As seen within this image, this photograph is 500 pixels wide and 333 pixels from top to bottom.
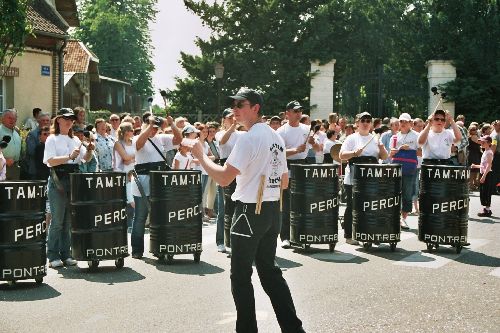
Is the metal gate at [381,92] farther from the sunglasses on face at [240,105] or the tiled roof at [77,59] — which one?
the tiled roof at [77,59]

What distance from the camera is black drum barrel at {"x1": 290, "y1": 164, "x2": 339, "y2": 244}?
35.0ft

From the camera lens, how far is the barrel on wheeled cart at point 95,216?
9.24m

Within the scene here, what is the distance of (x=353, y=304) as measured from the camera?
7.55 m

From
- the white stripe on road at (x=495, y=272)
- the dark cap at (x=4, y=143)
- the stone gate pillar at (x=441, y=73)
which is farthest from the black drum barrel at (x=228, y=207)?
the stone gate pillar at (x=441, y=73)

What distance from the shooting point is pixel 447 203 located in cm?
1077

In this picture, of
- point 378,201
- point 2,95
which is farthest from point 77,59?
point 378,201

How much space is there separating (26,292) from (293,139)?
4.49 meters

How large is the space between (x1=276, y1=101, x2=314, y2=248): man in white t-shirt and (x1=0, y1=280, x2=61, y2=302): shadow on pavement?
3889 millimetres

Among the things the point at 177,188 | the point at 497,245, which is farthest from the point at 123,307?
the point at 497,245

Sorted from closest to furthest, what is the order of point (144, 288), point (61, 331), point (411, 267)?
point (61, 331), point (144, 288), point (411, 267)

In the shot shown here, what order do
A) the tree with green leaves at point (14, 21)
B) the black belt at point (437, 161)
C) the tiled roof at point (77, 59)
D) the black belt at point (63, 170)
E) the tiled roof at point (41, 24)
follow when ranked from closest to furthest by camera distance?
1. the black belt at point (63, 170)
2. the black belt at point (437, 161)
3. the tree with green leaves at point (14, 21)
4. the tiled roof at point (41, 24)
5. the tiled roof at point (77, 59)

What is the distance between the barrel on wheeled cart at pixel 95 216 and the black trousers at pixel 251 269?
3.54m

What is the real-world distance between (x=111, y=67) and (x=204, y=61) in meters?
36.0

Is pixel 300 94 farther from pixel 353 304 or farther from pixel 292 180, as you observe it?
pixel 353 304
